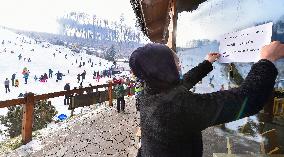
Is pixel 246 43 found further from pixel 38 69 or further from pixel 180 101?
pixel 38 69

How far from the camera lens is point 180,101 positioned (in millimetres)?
1547

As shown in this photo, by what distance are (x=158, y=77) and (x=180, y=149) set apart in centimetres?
37

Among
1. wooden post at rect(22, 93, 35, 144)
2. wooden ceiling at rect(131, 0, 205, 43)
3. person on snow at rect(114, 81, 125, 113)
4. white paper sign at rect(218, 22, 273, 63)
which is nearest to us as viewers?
white paper sign at rect(218, 22, 273, 63)

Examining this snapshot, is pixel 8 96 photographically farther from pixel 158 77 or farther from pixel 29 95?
pixel 158 77

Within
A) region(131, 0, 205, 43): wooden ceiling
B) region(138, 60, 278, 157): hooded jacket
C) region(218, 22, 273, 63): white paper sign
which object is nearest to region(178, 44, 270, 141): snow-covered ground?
region(131, 0, 205, 43): wooden ceiling

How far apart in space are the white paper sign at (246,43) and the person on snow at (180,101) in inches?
14.4

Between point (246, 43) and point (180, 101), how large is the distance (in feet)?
2.42

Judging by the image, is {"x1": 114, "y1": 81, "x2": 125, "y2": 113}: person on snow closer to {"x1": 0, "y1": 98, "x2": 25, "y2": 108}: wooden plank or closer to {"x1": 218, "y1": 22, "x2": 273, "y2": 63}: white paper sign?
{"x1": 0, "y1": 98, "x2": 25, "y2": 108}: wooden plank

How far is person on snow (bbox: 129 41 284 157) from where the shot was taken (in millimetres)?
1404

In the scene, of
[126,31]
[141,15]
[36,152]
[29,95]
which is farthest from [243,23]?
[126,31]

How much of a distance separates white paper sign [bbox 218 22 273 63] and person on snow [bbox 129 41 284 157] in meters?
0.37

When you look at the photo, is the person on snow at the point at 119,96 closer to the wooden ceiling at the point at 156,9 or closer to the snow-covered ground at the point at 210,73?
the wooden ceiling at the point at 156,9

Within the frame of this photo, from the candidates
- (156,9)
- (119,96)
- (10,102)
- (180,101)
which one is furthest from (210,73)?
(119,96)

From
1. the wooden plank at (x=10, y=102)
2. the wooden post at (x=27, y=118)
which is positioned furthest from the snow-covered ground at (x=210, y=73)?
the wooden post at (x=27, y=118)
